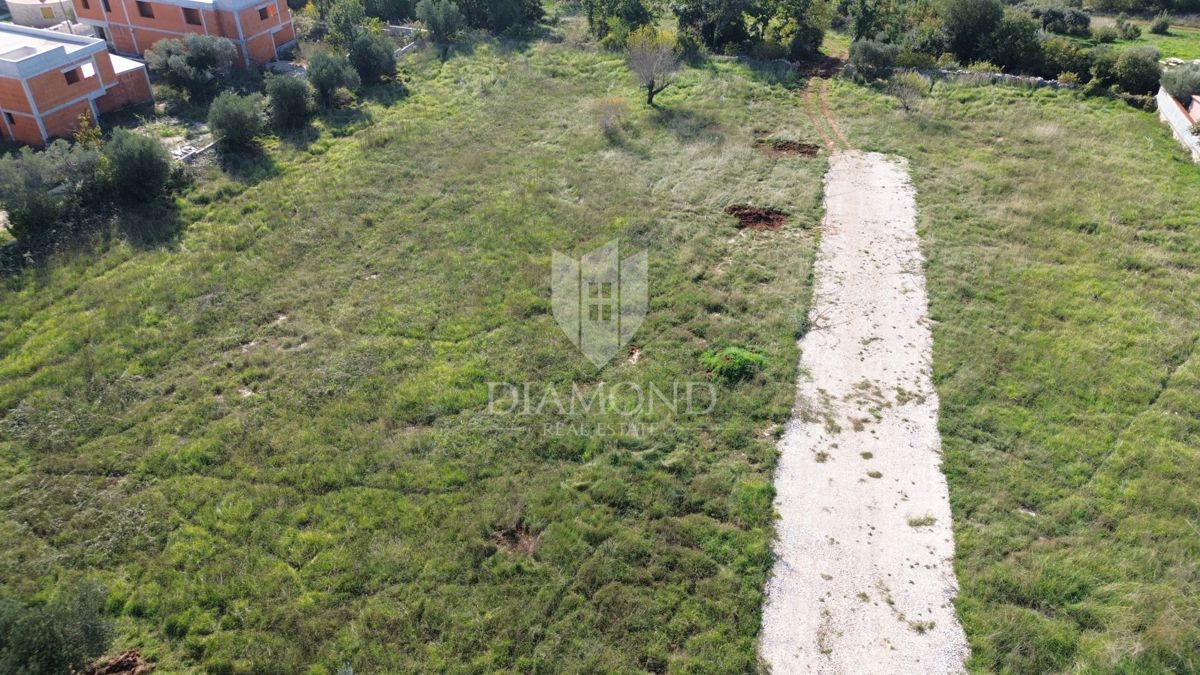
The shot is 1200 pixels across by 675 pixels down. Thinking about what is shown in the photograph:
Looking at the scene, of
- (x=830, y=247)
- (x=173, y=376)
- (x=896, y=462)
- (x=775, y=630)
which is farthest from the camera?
(x=830, y=247)

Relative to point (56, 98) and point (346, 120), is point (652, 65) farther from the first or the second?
point (56, 98)

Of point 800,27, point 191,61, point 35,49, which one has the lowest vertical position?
point 191,61

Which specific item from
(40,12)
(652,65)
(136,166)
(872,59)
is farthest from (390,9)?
(872,59)

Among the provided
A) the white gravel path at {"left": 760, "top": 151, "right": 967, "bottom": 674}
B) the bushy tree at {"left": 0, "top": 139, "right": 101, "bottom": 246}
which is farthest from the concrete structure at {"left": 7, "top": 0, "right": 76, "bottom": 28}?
the white gravel path at {"left": 760, "top": 151, "right": 967, "bottom": 674}

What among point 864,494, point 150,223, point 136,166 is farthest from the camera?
point 136,166

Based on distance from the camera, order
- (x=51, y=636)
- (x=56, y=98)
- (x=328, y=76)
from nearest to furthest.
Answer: (x=51, y=636)
(x=56, y=98)
(x=328, y=76)

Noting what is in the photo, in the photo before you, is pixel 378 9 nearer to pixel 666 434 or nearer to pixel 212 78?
pixel 212 78

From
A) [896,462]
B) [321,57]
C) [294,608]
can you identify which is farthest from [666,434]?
[321,57]
